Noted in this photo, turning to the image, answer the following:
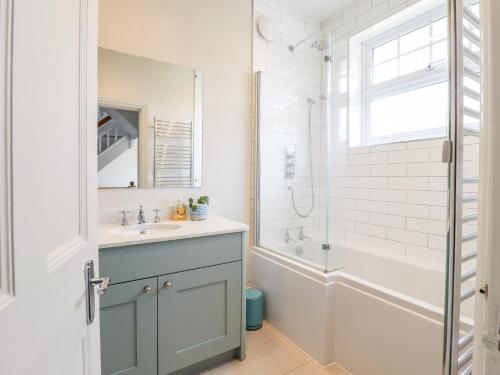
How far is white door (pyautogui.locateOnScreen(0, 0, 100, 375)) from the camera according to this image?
0.37m

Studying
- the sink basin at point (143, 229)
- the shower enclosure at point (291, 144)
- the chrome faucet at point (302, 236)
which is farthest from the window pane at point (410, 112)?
the sink basin at point (143, 229)

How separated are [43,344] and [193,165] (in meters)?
1.69

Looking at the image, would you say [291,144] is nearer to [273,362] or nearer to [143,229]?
[143,229]

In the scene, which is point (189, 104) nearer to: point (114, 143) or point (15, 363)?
point (114, 143)

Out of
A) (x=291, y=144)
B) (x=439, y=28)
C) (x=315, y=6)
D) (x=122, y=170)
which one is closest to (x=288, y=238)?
(x=291, y=144)

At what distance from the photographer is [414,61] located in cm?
213

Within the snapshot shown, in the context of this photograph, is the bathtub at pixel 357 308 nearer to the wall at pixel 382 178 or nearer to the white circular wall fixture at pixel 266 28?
the wall at pixel 382 178

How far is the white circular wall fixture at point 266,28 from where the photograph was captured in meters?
2.36

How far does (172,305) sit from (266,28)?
7.71 feet

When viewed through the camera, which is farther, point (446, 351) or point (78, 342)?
point (446, 351)

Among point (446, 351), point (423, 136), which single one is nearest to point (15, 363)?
point (446, 351)

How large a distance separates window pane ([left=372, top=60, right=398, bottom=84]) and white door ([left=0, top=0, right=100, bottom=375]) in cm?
231

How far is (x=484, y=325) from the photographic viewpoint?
43cm

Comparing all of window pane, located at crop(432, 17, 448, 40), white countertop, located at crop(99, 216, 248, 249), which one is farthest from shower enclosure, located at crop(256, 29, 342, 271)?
window pane, located at crop(432, 17, 448, 40)
